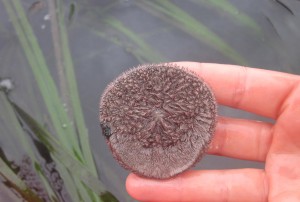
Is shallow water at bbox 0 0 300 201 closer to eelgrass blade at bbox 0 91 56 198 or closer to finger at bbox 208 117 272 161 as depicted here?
eelgrass blade at bbox 0 91 56 198

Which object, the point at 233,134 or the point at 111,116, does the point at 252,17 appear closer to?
the point at 233,134

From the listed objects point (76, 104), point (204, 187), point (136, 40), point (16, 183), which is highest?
point (136, 40)

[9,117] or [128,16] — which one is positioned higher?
[128,16]

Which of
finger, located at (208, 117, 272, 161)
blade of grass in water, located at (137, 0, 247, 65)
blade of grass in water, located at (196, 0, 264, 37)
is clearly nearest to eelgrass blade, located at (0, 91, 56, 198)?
finger, located at (208, 117, 272, 161)

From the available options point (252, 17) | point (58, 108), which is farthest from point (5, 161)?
point (252, 17)

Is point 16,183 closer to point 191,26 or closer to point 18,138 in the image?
point 18,138

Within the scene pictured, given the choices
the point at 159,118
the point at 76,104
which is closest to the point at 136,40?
the point at 76,104

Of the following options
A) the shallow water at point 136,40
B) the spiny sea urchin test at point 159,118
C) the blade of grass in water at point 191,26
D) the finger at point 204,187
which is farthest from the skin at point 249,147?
the blade of grass in water at point 191,26

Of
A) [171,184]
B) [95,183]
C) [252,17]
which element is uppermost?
[252,17]
